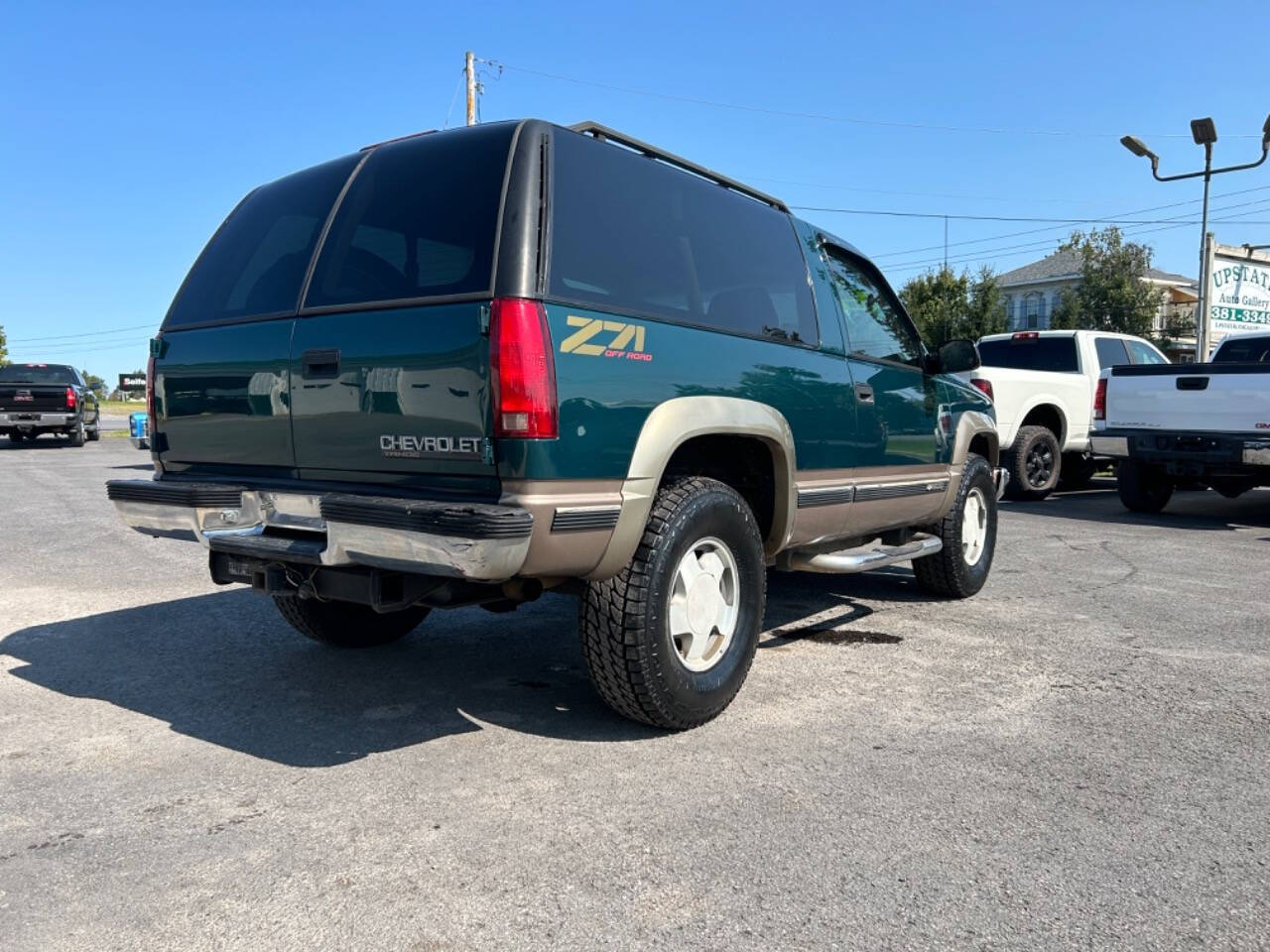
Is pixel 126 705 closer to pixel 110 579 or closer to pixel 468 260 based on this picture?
pixel 468 260

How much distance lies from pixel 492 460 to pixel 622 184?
127 centimetres

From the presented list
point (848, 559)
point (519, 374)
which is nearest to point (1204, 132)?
point (848, 559)

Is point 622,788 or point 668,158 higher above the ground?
point 668,158

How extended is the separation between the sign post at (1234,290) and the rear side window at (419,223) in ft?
65.1

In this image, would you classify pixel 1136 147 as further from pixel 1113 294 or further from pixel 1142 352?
pixel 1113 294

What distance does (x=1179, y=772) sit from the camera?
3334 millimetres

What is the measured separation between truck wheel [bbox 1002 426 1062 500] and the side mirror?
6.45 metres

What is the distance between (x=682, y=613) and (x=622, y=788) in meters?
0.73

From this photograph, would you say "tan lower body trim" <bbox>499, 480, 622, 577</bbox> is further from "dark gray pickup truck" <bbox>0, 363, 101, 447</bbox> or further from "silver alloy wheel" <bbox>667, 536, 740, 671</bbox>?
"dark gray pickup truck" <bbox>0, 363, 101, 447</bbox>

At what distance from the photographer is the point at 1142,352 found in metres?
13.5

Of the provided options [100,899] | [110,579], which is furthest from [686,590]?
[110,579]

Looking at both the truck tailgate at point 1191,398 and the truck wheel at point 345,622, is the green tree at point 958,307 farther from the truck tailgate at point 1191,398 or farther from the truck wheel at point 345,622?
the truck wheel at point 345,622

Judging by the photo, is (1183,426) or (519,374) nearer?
(519,374)

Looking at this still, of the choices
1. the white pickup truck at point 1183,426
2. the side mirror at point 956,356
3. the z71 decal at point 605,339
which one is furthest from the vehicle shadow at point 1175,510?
the z71 decal at point 605,339
